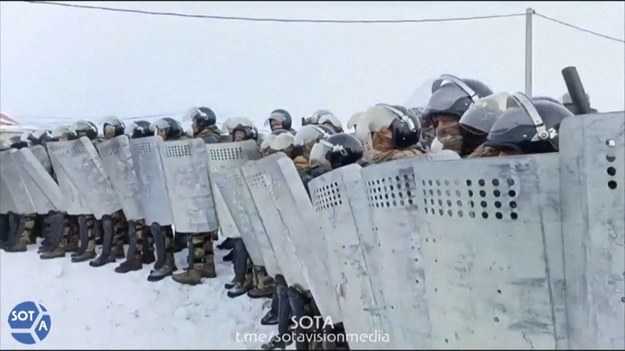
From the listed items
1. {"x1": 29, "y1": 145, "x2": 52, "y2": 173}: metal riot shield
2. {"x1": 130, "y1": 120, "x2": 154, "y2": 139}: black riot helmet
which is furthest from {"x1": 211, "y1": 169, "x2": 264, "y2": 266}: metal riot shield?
{"x1": 29, "y1": 145, "x2": 52, "y2": 173}: metal riot shield

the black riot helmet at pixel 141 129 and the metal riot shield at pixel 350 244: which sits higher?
the black riot helmet at pixel 141 129

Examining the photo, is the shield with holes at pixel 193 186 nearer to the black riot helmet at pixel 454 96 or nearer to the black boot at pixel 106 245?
the black boot at pixel 106 245

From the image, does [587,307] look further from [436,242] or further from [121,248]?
[121,248]

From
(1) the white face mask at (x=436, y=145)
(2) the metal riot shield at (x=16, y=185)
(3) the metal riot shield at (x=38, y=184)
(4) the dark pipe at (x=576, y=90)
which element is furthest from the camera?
(2) the metal riot shield at (x=16, y=185)

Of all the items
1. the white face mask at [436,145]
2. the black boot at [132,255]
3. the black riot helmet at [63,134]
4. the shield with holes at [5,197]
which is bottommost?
the black boot at [132,255]

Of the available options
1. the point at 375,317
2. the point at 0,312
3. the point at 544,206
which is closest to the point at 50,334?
the point at 0,312

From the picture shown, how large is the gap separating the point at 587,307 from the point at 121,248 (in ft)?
17.2

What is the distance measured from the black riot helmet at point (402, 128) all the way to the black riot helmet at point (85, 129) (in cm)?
471

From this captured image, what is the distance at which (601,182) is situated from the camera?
1988 mm

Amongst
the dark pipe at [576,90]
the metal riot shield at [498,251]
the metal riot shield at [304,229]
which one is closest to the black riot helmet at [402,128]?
the metal riot shield at [304,229]

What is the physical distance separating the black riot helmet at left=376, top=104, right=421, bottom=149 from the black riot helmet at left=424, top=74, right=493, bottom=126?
10.8 inches

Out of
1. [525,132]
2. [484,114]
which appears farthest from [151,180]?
[525,132]

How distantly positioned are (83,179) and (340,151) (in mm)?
3961

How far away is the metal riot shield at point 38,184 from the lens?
698 centimetres
